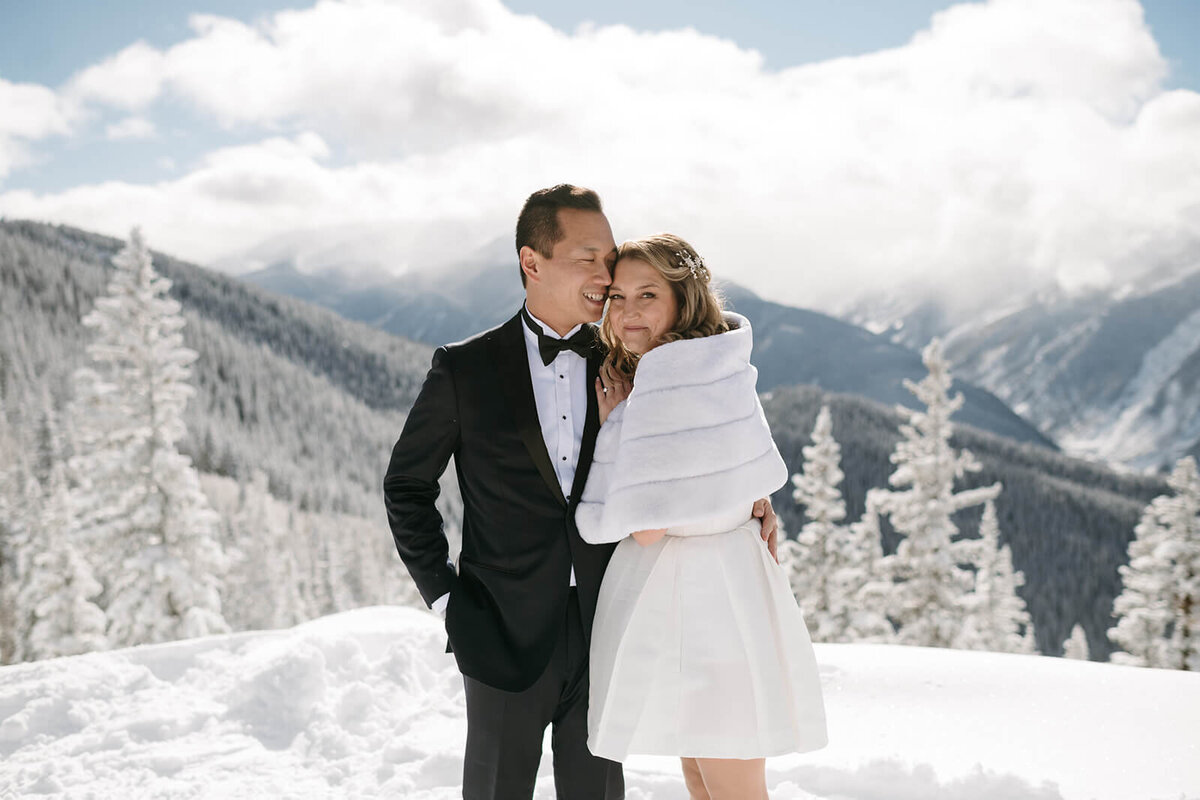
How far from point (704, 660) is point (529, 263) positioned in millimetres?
1865

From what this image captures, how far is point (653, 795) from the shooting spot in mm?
4801

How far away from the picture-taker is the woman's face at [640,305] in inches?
122

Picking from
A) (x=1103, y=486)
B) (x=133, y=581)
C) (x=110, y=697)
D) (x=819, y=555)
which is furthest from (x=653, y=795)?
(x=1103, y=486)

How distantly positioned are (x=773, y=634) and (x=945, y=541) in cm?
1730

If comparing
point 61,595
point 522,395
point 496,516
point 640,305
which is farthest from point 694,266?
point 61,595

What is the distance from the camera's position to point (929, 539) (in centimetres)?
1831

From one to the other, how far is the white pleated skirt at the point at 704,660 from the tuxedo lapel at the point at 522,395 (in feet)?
1.84

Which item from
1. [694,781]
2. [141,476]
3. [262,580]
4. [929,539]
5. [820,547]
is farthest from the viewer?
[262,580]

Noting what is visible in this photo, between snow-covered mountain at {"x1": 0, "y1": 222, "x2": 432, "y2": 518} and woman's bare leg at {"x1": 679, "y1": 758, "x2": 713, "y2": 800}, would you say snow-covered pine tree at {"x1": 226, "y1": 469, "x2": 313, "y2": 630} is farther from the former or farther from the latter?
snow-covered mountain at {"x1": 0, "y1": 222, "x2": 432, "y2": 518}

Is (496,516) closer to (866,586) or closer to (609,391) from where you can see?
(609,391)

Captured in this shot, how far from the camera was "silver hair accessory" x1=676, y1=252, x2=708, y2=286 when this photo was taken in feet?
10.3

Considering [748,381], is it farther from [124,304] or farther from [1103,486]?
[1103,486]

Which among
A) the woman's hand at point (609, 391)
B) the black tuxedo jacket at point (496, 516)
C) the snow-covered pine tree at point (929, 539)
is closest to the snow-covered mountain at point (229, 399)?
the snow-covered pine tree at point (929, 539)

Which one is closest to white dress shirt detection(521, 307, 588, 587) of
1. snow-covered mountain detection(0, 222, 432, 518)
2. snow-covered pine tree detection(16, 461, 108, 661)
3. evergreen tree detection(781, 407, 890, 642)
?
evergreen tree detection(781, 407, 890, 642)
